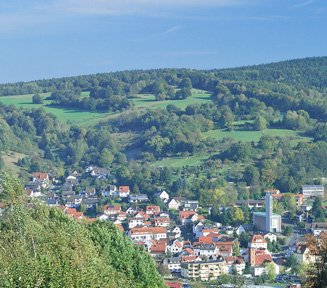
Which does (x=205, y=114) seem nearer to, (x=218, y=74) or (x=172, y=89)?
(x=172, y=89)

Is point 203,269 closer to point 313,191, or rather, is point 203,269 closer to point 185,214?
point 185,214

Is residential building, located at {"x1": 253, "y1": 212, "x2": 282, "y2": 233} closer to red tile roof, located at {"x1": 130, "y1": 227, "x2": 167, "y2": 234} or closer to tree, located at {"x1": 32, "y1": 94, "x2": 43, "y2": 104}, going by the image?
red tile roof, located at {"x1": 130, "y1": 227, "x2": 167, "y2": 234}

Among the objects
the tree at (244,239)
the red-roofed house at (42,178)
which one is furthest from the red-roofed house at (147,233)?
the red-roofed house at (42,178)

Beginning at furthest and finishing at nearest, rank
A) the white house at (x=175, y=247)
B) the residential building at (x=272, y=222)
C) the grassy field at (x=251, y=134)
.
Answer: the grassy field at (x=251, y=134) → the residential building at (x=272, y=222) → the white house at (x=175, y=247)

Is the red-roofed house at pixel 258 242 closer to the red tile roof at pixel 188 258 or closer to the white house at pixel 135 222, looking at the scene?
the red tile roof at pixel 188 258

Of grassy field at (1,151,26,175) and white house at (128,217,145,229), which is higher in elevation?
grassy field at (1,151,26,175)

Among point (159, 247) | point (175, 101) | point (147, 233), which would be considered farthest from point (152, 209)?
point (175, 101)

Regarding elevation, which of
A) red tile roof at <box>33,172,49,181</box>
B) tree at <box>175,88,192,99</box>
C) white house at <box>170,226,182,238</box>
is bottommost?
white house at <box>170,226,182,238</box>

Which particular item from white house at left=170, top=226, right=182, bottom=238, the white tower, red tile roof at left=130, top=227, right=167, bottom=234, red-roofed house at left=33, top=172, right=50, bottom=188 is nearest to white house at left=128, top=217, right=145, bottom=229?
red tile roof at left=130, top=227, right=167, bottom=234
